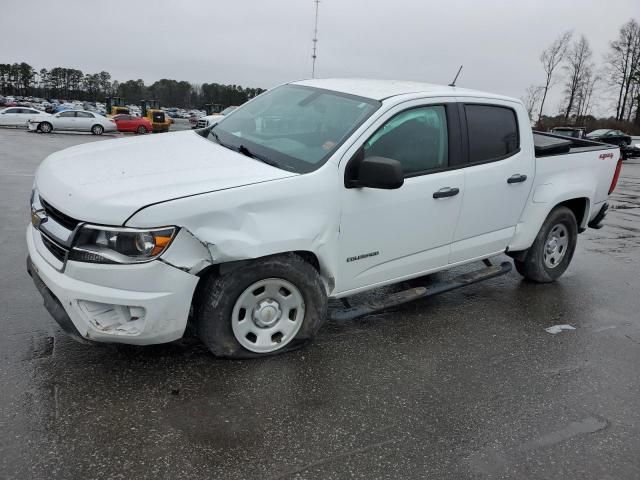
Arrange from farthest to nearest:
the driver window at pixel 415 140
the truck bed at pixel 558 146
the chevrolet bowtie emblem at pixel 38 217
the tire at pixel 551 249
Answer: the tire at pixel 551 249
the truck bed at pixel 558 146
the driver window at pixel 415 140
the chevrolet bowtie emblem at pixel 38 217

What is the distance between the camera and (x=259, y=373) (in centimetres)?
351

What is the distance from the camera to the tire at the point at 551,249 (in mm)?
5430

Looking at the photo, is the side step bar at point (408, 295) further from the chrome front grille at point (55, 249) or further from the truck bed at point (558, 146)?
the chrome front grille at point (55, 249)

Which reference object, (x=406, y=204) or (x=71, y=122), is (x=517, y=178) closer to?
(x=406, y=204)

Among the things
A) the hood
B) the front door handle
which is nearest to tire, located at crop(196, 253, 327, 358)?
the hood

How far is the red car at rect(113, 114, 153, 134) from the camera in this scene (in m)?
33.5

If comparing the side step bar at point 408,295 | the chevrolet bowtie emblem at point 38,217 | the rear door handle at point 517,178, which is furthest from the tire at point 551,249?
the chevrolet bowtie emblem at point 38,217

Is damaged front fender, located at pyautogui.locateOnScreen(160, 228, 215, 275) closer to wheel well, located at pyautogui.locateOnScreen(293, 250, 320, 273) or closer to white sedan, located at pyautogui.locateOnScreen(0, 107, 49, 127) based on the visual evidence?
wheel well, located at pyautogui.locateOnScreen(293, 250, 320, 273)

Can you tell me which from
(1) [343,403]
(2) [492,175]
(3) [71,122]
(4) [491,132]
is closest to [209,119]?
(4) [491,132]

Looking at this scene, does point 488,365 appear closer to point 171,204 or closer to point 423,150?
point 423,150

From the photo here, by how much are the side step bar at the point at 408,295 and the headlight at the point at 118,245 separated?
4.88 ft

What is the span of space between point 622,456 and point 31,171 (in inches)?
490

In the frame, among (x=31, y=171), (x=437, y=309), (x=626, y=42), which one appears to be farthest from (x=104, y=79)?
(x=437, y=309)

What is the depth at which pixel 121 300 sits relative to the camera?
9.87 feet
